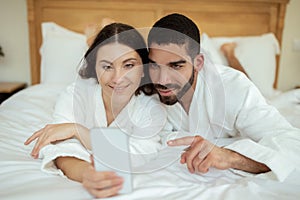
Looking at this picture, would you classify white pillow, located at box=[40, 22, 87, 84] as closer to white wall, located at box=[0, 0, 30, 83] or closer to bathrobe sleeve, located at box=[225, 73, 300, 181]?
white wall, located at box=[0, 0, 30, 83]

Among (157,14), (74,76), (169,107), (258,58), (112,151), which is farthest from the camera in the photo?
(157,14)

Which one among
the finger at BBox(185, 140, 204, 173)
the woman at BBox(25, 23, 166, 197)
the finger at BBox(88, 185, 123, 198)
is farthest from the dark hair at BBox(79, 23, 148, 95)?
the finger at BBox(88, 185, 123, 198)

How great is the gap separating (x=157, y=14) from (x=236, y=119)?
1438mm

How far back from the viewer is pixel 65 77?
6.49 feet

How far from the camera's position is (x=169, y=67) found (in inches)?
36.0

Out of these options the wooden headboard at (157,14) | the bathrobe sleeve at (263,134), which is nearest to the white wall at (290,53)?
the wooden headboard at (157,14)

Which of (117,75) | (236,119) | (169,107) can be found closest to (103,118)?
(117,75)

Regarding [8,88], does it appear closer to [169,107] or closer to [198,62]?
[169,107]

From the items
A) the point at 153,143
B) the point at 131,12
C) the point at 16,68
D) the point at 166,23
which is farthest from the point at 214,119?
the point at 16,68

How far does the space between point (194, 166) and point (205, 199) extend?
4.7 inches

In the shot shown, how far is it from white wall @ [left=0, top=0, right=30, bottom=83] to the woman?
1.44m

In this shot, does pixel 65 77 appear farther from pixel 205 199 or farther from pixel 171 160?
pixel 205 199

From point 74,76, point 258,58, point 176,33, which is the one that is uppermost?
point 176,33

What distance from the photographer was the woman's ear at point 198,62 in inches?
40.4
